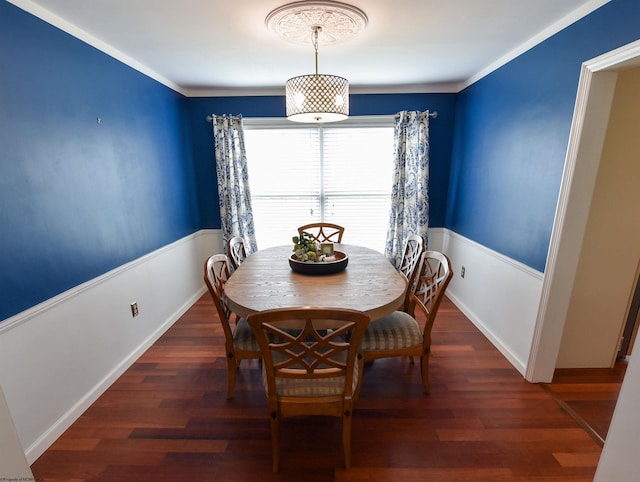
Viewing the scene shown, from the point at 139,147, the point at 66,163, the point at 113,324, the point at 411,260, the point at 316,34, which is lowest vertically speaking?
the point at 113,324

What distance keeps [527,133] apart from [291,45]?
1815mm

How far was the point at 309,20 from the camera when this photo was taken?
1674 millimetres

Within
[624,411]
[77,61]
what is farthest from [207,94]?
[624,411]

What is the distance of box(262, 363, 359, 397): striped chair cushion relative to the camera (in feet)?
4.57

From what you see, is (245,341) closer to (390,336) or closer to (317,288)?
(317,288)

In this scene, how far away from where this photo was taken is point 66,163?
1760 millimetres

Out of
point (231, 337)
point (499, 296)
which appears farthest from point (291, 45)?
point (499, 296)

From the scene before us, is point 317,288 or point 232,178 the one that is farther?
point 232,178

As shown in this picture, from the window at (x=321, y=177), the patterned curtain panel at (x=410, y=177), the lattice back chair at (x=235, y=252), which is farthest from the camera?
the window at (x=321, y=177)

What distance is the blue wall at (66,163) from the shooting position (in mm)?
1460

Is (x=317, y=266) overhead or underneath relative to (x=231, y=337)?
overhead

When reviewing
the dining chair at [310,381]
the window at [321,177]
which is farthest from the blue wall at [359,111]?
the dining chair at [310,381]

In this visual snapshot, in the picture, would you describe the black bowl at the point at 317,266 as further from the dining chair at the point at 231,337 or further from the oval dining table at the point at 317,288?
the dining chair at the point at 231,337

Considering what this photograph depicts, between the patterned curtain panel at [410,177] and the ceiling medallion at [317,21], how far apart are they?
158 centimetres
